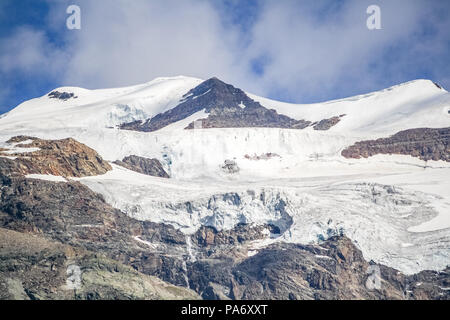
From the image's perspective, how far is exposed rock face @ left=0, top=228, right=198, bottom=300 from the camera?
275ft

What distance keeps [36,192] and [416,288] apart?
6669 centimetres

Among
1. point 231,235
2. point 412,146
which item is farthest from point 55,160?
point 412,146

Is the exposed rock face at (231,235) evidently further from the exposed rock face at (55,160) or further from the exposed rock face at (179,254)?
the exposed rock face at (55,160)

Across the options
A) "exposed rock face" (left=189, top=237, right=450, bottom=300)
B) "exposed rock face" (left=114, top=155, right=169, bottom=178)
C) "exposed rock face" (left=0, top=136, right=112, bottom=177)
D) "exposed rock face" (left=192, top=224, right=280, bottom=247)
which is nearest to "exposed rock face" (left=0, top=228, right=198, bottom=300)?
"exposed rock face" (left=189, top=237, right=450, bottom=300)

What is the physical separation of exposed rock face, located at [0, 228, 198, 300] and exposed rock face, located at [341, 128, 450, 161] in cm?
10929

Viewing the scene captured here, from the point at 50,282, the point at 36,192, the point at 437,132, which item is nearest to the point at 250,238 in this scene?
the point at 36,192

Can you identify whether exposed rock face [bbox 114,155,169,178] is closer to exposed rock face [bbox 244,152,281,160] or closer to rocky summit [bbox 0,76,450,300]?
rocky summit [bbox 0,76,450,300]

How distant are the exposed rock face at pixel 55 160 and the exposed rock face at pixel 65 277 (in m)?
41.1

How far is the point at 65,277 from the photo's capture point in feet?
285

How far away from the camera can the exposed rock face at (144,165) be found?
167125 mm

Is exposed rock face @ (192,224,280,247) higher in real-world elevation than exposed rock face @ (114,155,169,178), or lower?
lower

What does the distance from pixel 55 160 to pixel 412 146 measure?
97.7 meters

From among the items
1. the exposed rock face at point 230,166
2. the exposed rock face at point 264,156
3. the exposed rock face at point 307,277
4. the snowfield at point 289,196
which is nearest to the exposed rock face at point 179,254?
the exposed rock face at point 307,277

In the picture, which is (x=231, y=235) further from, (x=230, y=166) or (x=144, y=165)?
(x=230, y=166)
